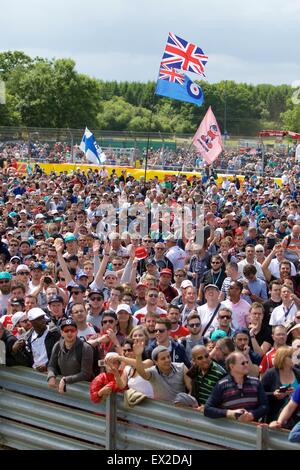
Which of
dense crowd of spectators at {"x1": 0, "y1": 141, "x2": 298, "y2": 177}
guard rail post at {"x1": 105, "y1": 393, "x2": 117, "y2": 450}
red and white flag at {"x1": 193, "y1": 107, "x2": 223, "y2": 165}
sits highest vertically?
red and white flag at {"x1": 193, "y1": 107, "x2": 223, "y2": 165}

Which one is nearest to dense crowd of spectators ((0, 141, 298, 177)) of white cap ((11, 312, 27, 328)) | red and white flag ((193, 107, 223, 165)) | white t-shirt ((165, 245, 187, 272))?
red and white flag ((193, 107, 223, 165))

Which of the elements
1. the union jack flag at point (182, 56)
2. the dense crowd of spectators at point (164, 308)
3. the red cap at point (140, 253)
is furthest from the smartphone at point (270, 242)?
the union jack flag at point (182, 56)

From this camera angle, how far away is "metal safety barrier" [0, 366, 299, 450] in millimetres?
6582

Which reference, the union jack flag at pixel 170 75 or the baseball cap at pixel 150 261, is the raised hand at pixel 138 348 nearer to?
the baseball cap at pixel 150 261

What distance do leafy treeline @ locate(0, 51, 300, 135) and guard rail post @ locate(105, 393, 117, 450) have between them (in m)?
48.6

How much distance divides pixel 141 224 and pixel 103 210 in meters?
3.00

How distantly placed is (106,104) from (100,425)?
135m

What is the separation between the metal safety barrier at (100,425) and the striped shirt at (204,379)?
27 centimetres

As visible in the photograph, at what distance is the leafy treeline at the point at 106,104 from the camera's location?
314ft

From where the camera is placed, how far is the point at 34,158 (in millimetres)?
41562

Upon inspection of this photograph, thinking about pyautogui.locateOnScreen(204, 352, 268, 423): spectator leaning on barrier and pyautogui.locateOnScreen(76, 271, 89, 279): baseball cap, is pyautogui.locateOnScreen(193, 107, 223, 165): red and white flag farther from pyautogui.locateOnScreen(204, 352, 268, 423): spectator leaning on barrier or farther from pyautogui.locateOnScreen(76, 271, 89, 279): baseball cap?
pyautogui.locateOnScreen(204, 352, 268, 423): spectator leaning on barrier

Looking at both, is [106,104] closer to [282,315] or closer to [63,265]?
[63,265]

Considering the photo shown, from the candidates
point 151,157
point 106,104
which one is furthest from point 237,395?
point 106,104
